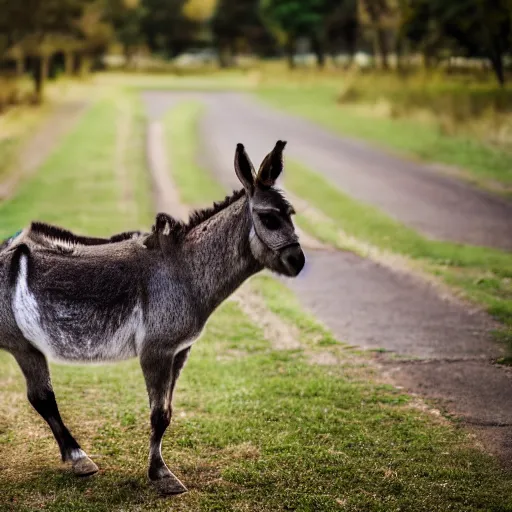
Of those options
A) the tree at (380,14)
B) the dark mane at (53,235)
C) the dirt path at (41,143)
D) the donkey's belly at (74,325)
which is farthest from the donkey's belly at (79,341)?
the tree at (380,14)

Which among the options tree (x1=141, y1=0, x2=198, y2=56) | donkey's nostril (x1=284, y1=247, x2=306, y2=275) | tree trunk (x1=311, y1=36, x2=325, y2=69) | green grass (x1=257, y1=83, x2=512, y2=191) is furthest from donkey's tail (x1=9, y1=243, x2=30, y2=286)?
tree (x1=141, y1=0, x2=198, y2=56)

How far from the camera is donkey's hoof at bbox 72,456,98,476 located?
564 cm

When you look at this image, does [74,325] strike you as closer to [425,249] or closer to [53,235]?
[53,235]

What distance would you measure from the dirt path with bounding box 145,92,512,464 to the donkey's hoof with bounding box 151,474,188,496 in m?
1.81

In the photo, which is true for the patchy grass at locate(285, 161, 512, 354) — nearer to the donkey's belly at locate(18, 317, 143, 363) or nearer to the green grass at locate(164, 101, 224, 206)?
the green grass at locate(164, 101, 224, 206)

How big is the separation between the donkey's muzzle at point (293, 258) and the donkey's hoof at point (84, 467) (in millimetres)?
2122

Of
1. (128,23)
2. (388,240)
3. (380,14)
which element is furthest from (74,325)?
(128,23)

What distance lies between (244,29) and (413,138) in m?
64.5

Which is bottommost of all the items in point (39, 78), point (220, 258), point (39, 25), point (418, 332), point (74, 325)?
point (418, 332)

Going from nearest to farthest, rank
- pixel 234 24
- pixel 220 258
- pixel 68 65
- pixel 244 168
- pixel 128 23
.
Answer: pixel 244 168 → pixel 220 258 → pixel 68 65 → pixel 234 24 → pixel 128 23

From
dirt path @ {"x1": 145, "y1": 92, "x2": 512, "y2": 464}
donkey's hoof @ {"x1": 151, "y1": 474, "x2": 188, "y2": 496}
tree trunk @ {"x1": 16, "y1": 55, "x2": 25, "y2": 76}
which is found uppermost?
tree trunk @ {"x1": 16, "y1": 55, "x2": 25, "y2": 76}

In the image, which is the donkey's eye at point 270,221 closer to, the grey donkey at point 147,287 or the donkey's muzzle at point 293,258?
the grey donkey at point 147,287

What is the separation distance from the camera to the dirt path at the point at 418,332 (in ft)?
23.0

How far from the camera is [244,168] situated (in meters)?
5.04
